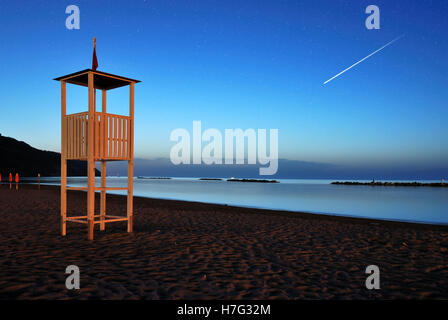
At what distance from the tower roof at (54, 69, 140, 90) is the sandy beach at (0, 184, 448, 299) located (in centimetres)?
448

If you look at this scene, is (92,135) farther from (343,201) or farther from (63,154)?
(343,201)

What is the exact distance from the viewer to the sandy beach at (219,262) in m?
5.21

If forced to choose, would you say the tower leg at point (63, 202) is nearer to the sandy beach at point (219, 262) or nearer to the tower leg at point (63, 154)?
the tower leg at point (63, 154)

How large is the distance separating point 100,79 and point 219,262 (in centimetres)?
637

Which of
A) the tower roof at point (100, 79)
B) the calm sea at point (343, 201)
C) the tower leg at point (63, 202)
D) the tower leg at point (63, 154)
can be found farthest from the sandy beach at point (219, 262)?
the calm sea at point (343, 201)

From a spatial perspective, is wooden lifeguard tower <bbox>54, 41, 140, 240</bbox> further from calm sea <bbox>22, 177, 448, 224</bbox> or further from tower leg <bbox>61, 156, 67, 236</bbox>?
calm sea <bbox>22, 177, 448, 224</bbox>

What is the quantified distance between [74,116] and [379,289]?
848 cm

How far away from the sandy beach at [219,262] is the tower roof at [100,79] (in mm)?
4482

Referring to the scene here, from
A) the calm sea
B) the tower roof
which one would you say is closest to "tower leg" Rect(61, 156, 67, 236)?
the tower roof

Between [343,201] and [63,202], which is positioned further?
[343,201]

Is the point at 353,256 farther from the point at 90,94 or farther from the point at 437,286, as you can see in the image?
the point at 90,94

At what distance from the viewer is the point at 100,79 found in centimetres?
989

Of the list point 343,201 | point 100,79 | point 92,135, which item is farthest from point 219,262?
point 343,201
